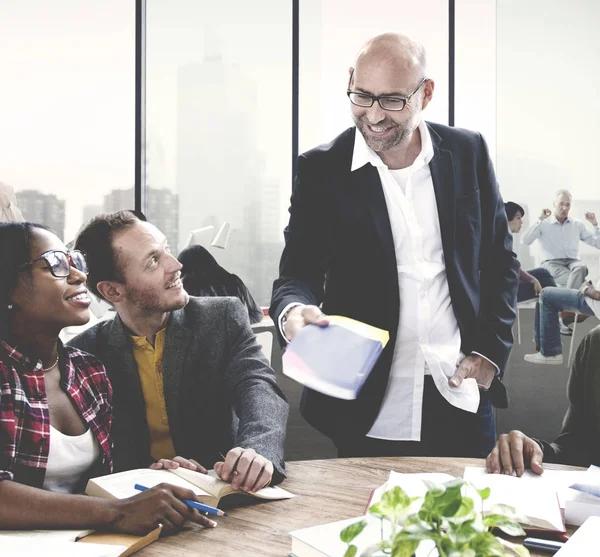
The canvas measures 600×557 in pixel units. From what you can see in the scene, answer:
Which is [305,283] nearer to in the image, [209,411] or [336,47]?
[209,411]

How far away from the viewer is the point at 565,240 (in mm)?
4668

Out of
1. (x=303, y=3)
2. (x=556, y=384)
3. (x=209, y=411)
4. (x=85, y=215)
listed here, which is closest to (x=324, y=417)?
(x=209, y=411)

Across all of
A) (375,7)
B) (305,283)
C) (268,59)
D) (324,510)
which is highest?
(375,7)

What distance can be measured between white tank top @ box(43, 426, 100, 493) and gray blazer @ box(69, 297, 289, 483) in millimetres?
170

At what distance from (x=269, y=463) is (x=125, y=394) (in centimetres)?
55

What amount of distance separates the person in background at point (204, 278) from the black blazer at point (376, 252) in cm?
130

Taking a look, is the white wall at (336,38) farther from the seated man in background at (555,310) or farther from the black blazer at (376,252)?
the black blazer at (376,252)

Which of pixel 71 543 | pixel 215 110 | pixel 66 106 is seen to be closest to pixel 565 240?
pixel 215 110

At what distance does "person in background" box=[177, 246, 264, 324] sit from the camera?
3.33 metres

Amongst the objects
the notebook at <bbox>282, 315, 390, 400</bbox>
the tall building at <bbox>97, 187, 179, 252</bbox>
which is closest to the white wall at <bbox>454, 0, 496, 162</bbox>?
the tall building at <bbox>97, 187, 179, 252</bbox>

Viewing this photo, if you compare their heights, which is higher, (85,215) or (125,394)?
(85,215)

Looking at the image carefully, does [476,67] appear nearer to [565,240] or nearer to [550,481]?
[565,240]

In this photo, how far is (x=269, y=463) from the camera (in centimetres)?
153

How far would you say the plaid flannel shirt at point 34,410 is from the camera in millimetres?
1536
